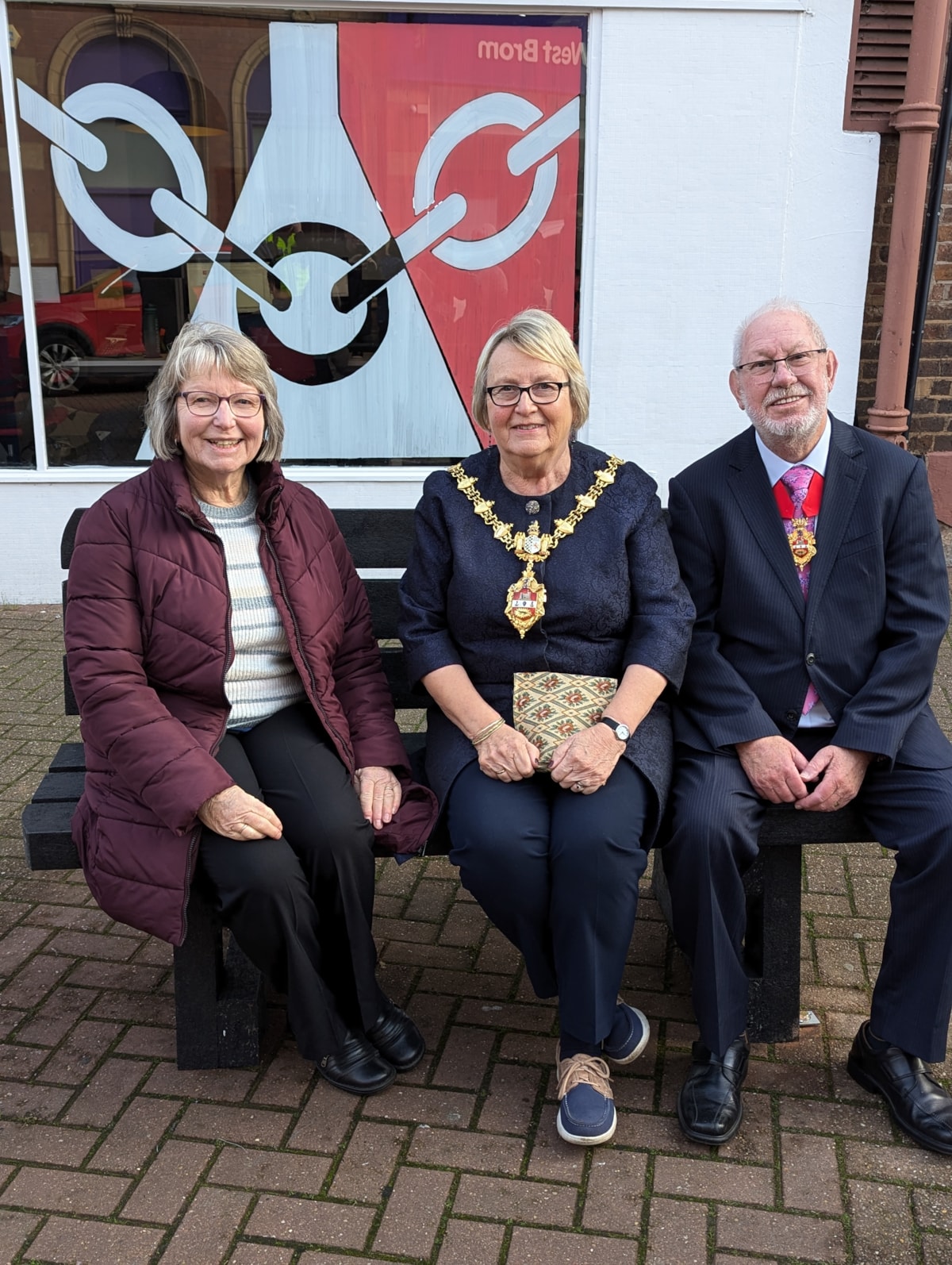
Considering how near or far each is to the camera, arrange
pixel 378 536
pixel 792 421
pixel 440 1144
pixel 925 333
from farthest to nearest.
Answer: pixel 925 333 → pixel 378 536 → pixel 792 421 → pixel 440 1144

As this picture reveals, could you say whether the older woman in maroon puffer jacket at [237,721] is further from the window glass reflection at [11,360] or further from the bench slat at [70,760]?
the window glass reflection at [11,360]

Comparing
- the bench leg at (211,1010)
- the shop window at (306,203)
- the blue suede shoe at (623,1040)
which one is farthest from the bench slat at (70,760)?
the shop window at (306,203)

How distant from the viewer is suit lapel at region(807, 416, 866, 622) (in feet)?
9.86

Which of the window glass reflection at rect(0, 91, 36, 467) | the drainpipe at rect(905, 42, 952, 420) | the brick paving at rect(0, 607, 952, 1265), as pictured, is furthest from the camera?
the drainpipe at rect(905, 42, 952, 420)

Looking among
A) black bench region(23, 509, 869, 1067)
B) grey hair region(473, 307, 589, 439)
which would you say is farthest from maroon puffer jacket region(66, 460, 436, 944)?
grey hair region(473, 307, 589, 439)

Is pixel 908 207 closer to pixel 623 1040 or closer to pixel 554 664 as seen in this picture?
pixel 554 664

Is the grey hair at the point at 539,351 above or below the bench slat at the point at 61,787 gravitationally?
above

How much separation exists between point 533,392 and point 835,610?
2.97ft

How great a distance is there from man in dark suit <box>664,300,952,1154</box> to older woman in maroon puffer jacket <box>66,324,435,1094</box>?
0.70 metres

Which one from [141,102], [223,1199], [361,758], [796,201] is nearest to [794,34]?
[796,201]

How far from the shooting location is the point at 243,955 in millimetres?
3057

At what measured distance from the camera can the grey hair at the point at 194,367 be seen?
2.95 meters

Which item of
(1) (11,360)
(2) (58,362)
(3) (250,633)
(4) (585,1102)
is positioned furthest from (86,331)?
(4) (585,1102)

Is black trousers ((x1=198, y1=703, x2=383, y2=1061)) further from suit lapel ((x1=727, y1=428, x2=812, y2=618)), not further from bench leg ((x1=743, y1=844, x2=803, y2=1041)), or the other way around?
suit lapel ((x1=727, y1=428, x2=812, y2=618))
